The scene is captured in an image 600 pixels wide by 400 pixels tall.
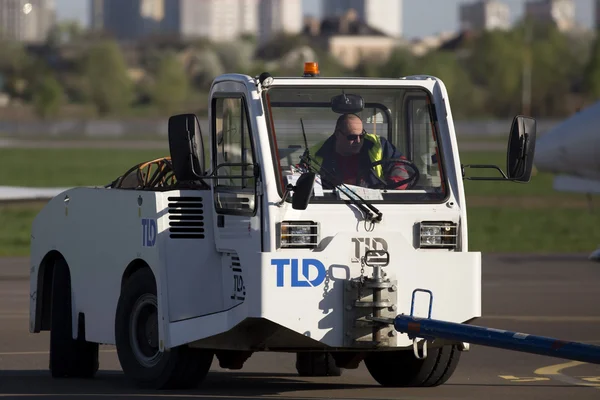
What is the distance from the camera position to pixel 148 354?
36.1ft

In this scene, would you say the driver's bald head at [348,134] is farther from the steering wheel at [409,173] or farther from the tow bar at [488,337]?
the tow bar at [488,337]

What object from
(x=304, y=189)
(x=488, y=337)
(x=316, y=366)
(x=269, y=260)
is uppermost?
(x=304, y=189)

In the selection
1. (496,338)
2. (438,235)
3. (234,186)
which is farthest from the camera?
(234,186)

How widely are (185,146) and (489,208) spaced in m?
36.8

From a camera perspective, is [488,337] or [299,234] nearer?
[488,337]

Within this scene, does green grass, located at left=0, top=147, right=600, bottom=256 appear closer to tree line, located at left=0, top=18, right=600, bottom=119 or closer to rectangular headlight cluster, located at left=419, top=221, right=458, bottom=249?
rectangular headlight cluster, located at left=419, top=221, right=458, bottom=249

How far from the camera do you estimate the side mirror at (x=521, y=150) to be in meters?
10.2

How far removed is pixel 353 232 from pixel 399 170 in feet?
2.43

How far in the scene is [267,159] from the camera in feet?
33.0

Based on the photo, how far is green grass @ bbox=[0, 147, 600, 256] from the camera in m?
32.2

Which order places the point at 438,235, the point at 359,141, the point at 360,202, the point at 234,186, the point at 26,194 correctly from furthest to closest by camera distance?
the point at 26,194 < the point at 359,141 < the point at 234,186 < the point at 438,235 < the point at 360,202

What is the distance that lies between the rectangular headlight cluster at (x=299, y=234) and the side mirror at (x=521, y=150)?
58.0 inches

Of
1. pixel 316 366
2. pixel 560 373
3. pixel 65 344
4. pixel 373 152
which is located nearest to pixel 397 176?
Answer: pixel 373 152

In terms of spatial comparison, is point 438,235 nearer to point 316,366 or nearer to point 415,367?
point 415,367
